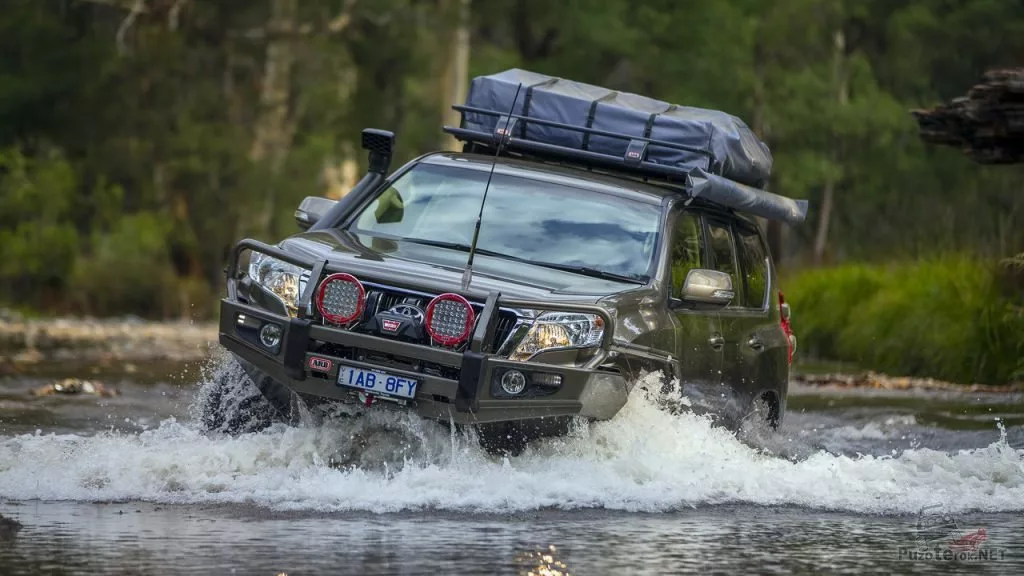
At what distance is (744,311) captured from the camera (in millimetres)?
11945

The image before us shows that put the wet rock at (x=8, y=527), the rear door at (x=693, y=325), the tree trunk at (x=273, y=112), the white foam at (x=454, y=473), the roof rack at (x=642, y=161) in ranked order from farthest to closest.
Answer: the tree trunk at (x=273, y=112) → the roof rack at (x=642, y=161) → the rear door at (x=693, y=325) → the white foam at (x=454, y=473) → the wet rock at (x=8, y=527)

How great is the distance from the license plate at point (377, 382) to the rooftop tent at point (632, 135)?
2.29 metres

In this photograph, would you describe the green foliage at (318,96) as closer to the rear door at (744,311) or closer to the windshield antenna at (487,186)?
the windshield antenna at (487,186)

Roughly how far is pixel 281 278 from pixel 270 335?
31cm

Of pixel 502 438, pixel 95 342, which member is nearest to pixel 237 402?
pixel 502 438

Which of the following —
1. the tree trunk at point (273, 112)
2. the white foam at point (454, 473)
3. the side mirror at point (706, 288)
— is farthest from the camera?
the tree trunk at point (273, 112)

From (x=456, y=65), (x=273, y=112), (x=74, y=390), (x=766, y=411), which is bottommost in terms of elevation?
(x=74, y=390)

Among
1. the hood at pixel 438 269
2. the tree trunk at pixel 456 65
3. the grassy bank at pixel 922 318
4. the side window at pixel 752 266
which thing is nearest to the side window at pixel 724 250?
the side window at pixel 752 266

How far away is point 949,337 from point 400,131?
1565 inches

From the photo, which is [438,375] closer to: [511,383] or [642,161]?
[511,383]

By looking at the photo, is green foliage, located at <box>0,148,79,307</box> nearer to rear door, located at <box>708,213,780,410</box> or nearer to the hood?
rear door, located at <box>708,213,780,410</box>

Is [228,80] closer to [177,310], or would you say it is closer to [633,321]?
[177,310]

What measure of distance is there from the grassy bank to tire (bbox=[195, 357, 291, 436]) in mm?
8126

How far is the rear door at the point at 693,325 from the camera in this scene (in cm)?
1073
